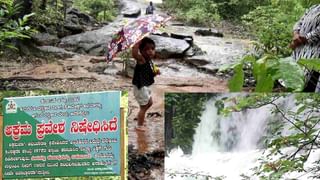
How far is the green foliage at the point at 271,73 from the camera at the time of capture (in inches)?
32.1

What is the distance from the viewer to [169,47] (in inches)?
143

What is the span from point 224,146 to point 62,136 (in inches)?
40.0

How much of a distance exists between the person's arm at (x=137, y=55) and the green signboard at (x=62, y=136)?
0.51 m

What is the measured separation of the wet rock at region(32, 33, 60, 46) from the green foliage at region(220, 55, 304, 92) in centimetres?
298

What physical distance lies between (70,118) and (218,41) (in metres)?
1.29

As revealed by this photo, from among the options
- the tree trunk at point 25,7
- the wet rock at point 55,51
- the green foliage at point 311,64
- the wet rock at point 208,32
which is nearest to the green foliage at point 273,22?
the wet rock at point 208,32

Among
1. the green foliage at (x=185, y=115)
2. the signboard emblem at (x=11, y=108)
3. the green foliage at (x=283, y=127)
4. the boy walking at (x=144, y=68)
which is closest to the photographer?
the green foliage at (x=283, y=127)

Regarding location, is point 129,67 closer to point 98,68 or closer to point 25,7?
point 98,68

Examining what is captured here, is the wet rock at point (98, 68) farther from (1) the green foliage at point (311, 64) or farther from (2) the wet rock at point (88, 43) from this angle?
(1) the green foliage at point (311, 64)

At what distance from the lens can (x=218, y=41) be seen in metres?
3.71

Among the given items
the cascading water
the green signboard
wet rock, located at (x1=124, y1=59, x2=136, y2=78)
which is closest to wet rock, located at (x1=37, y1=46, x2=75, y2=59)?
wet rock, located at (x1=124, y1=59, x2=136, y2=78)

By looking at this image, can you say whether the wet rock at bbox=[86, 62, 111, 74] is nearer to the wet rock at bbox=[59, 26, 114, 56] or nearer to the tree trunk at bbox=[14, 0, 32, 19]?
the wet rock at bbox=[59, 26, 114, 56]

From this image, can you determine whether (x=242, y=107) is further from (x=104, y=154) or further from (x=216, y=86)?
(x=104, y=154)

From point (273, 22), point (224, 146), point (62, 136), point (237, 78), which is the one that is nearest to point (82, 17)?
point (62, 136)
